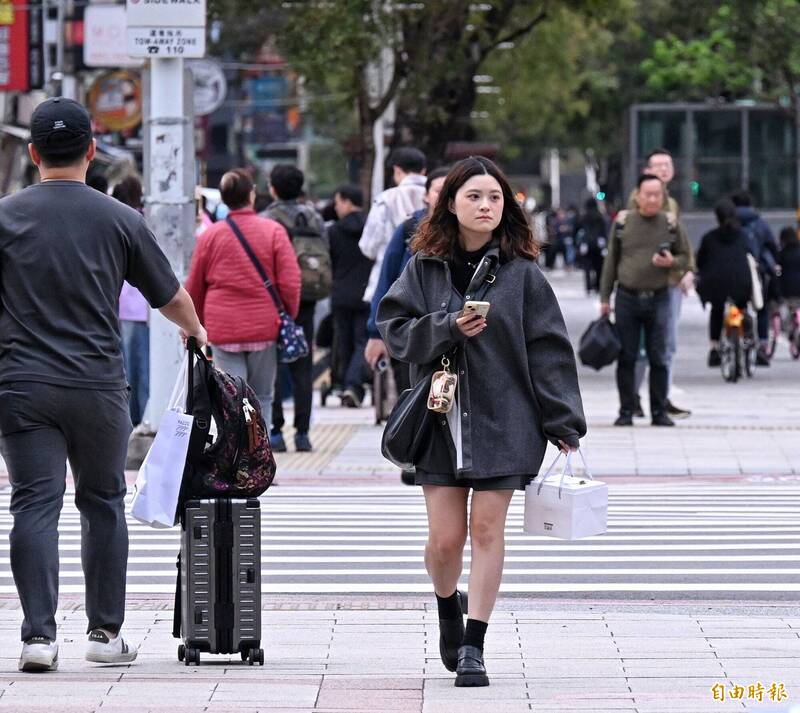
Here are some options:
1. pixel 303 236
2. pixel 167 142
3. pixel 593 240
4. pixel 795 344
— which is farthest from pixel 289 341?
pixel 593 240

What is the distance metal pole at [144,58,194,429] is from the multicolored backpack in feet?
20.8

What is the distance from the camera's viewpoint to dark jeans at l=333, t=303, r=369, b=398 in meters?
16.3

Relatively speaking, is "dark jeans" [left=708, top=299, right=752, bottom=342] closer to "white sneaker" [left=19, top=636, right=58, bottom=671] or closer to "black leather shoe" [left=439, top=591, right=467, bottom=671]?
"black leather shoe" [left=439, top=591, right=467, bottom=671]

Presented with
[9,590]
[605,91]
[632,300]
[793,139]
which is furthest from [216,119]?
[9,590]

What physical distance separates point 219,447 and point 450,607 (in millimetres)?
884

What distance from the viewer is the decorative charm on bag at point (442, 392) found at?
19.3ft

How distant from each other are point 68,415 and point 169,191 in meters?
6.74

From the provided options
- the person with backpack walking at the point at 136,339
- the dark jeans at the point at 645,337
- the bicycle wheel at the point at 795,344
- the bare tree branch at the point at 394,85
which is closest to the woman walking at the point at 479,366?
the person with backpack walking at the point at 136,339

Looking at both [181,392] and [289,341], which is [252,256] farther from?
[181,392]

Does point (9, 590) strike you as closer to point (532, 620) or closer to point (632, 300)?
point (532, 620)

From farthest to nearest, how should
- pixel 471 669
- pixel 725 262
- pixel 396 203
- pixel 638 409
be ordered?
pixel 725 262, pixel 638 409, pixel 396 203, pixel 471 669

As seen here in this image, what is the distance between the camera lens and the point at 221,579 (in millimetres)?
6266

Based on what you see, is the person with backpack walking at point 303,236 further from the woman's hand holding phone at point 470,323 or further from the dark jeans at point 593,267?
the dark jeans at point 593,267

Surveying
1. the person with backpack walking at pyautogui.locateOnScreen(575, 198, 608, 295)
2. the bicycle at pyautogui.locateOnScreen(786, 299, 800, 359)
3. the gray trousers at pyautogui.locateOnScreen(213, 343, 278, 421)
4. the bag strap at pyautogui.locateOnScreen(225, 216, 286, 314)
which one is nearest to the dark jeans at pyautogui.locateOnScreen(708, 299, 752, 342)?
the bicycle at pyautogui.locateOnScreen(786, 299, 800, 359)
